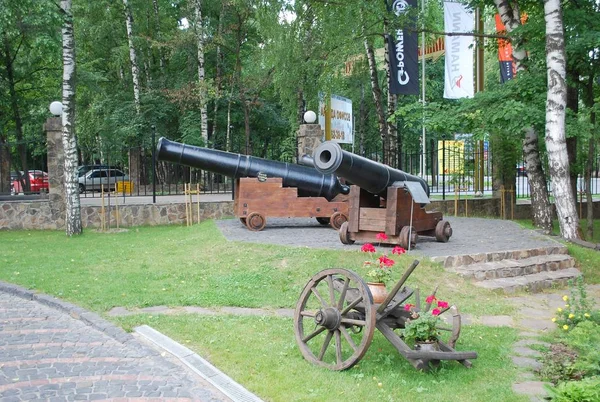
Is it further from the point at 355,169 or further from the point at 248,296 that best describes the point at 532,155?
the point at 248,296

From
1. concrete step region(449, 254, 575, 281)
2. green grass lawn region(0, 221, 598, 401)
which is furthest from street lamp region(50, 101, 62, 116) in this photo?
concrete step region(449, 254, 575, 281)

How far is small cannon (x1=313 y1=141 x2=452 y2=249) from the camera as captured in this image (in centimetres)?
1088

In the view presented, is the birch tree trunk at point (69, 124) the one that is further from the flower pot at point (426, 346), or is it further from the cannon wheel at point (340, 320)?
the flower pot at point (426, 346)

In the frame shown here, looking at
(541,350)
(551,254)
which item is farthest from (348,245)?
(541,350)

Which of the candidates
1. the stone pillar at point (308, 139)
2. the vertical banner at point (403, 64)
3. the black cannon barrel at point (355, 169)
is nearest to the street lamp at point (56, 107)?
the stone pillar at point (308, 139)

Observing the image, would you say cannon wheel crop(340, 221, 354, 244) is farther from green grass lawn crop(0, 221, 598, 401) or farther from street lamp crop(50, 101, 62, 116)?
street lamp crop(50, 101, 62, 116)

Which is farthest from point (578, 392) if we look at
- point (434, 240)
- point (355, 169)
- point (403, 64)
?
point (403, 64)

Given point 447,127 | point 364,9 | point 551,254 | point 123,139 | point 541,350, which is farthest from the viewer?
Answer: point 123,139

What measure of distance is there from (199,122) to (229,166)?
14.8 m

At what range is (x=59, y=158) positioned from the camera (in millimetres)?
17500

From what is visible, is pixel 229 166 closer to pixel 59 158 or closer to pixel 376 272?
pixel 59 158

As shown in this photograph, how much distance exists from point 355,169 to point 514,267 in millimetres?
2964

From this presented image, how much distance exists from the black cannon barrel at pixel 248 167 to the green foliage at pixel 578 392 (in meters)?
10.4

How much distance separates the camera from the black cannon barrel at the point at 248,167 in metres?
14.6
